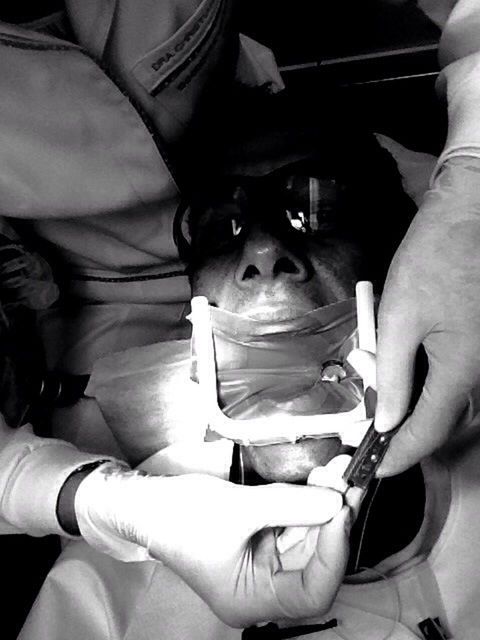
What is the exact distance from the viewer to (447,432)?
3.19 feet

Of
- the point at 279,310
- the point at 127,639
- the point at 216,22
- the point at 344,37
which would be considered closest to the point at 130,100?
the point at 216,22

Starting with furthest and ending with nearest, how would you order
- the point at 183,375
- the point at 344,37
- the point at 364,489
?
the point at 344,37
the point at 183,375
the point at 364,489

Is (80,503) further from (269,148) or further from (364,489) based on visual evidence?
(269,148)

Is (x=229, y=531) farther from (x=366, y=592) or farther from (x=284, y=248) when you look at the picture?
(x=284, y=248)

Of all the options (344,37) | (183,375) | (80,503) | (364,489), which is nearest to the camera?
(364,489)

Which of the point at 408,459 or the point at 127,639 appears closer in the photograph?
the point at 408,459

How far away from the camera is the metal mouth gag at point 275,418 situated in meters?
1.07

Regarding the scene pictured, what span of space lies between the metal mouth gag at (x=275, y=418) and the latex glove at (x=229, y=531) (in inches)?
3.4

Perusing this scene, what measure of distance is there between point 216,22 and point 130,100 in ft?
0.67

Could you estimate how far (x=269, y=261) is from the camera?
1.17 m

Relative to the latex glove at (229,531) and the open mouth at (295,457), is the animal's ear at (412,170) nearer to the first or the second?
the open mouth at (295,457)

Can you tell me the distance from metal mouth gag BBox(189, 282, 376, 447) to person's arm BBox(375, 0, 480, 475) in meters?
0.12

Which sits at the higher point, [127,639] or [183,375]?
[183,375]

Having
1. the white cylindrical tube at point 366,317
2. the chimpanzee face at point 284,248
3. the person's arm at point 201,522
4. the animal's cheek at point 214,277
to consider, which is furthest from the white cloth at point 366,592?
the animal's cheek at point 214,277
